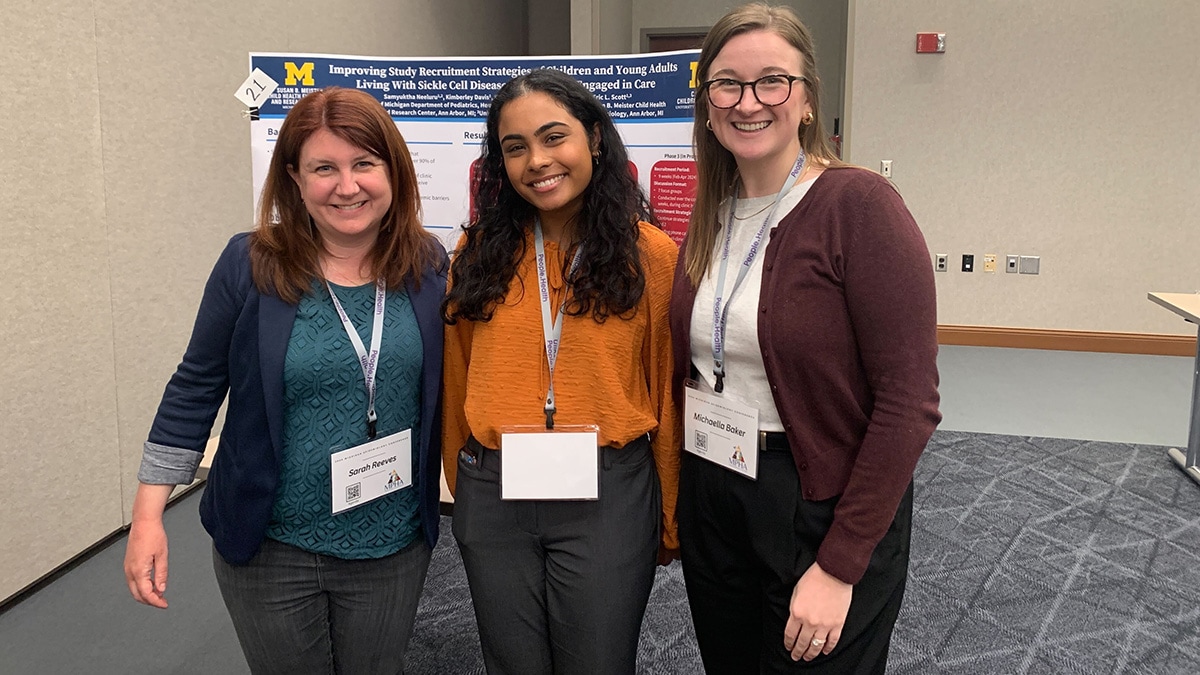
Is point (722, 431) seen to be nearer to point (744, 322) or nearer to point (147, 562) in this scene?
point (744, 322)

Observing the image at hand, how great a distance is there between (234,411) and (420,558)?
407mm

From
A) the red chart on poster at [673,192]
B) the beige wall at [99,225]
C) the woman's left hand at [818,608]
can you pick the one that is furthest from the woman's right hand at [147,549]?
the red chart on poster at [673,192]

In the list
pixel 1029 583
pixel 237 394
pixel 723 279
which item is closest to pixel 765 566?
pixel 723 279

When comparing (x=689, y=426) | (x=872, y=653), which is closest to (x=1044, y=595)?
(x=872, y=653)

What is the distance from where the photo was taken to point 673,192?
2.56 meters

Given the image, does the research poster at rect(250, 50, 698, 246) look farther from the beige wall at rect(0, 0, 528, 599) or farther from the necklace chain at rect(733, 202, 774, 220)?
the necklace chain at rect(733, 202, 774, 220)

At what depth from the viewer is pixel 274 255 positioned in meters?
1.25

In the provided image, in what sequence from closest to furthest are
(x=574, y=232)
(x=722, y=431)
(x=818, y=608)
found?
(x=818, y=608)
(x=722, y=431)
(x=574, y=232)

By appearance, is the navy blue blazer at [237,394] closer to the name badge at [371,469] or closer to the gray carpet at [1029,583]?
the name badge at [371,469]

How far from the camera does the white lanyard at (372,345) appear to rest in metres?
1.26

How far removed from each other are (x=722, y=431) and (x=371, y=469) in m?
0.57

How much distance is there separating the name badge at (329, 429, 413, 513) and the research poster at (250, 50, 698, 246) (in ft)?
4.80

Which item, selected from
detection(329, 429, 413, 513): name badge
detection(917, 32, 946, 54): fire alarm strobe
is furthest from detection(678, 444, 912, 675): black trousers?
detection(917, 32, 946, 54): fire alarm strobe

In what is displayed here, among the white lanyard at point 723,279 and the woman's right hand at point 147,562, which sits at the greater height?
the white lanyard at point 723,279
